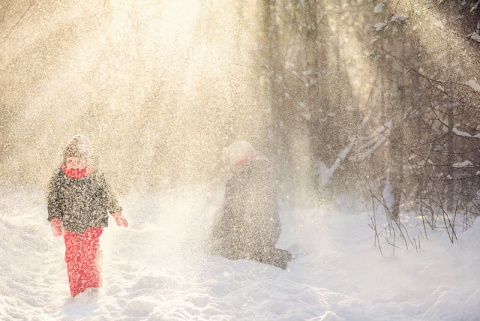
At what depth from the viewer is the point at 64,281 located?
502 cm

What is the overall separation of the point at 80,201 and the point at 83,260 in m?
0.59

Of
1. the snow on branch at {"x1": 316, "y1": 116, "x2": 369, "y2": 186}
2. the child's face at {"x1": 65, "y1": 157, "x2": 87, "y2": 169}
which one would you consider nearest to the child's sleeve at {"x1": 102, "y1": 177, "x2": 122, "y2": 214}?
the child's face at {"x1": 65, "y1": 157, "x2": 87, "y2": 169}

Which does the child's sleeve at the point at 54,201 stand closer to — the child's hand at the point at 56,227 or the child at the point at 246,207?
the child's hand at the point at 56,227

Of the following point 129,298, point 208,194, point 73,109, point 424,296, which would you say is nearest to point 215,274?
point 129,298

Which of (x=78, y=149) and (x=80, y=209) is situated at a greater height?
(x=78, y=149)

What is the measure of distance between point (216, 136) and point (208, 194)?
4.38 feet

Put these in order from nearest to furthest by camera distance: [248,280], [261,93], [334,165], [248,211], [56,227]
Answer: [56,227], [248,280], [248,211], [334,165], [261,93]

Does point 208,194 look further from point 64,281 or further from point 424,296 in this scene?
point 424,296

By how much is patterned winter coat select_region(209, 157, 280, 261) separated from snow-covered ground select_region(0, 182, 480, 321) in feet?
1.14

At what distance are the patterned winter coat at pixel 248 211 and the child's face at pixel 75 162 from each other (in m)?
2.03

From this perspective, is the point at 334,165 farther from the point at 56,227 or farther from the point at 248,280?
the point at 56,227

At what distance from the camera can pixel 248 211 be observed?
20.0 feet

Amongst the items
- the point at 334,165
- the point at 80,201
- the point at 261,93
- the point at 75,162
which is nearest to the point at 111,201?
the point at 80,201

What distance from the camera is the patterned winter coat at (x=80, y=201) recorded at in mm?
4668
